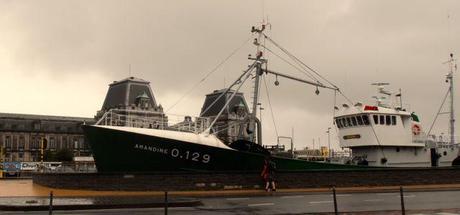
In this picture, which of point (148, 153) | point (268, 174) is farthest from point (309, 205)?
point (148, 153)

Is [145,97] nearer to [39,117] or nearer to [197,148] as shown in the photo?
[39,117]

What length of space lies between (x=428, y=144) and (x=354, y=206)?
1916cm

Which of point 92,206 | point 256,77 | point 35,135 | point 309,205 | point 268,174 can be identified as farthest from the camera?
point 35,135

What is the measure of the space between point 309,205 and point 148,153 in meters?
9.70

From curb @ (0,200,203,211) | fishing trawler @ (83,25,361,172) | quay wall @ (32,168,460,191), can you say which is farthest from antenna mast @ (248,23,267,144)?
curb @ (0,200,203,211)

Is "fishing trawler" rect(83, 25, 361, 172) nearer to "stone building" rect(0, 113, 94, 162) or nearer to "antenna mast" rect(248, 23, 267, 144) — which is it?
"antenna mast" rect(248, 23, 267, 144)

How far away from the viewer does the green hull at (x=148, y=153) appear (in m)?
25.6

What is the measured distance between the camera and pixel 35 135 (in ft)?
522

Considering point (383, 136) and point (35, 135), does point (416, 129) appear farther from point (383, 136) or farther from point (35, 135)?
point (35, 135)

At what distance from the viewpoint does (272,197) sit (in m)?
22.2

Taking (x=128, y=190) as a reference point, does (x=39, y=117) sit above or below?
above

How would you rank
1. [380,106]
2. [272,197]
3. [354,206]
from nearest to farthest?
[354,206] < [272,197] < [380,106]

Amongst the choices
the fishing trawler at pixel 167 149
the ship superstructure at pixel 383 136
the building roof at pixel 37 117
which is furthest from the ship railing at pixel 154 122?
the building roof at pixel 37 117

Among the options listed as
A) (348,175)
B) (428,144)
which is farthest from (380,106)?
(348,175)
